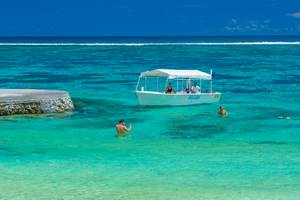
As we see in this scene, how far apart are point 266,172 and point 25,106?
41.4 ft

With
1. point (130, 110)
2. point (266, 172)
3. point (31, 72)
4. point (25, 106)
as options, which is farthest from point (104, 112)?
point (31, 72)

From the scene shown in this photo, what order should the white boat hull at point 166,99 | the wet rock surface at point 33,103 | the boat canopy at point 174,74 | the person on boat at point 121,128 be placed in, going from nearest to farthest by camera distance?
the person on boat at point 121,128 < the wet rock surface at point 33,103 < the white boat hull at point 166,99 < the boat canopy at point 174,74

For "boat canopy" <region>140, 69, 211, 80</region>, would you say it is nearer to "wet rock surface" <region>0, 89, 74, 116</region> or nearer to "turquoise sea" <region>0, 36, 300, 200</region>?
"turquoise sea" <region>0, 36, 300, 200</region>

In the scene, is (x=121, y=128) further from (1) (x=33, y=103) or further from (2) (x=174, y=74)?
(2) (x=174, y=74)

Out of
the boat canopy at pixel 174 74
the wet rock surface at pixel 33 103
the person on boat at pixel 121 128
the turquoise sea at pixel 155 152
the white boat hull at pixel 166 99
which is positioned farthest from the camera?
the boat canopy at pixel 174 74

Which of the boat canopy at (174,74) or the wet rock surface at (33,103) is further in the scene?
the boat canopy at (174,74)

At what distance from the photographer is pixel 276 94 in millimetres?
35781

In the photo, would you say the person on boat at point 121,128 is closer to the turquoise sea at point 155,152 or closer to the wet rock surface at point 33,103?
the turquoise sea at point 155,152

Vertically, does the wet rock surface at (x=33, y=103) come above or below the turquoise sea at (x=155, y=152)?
above

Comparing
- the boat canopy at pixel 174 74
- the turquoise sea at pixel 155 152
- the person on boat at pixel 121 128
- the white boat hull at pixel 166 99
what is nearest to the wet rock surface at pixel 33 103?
the turquoise sea at pixel 155 152

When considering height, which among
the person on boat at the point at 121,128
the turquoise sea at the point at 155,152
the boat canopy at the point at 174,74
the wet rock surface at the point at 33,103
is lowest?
the turquoise sea at the point at 155,152

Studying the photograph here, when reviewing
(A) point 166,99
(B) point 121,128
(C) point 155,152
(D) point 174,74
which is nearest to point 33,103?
(B) point 121,128

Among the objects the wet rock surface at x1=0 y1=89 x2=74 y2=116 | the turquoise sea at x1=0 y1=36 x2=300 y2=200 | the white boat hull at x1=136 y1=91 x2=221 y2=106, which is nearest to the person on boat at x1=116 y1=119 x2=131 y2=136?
the turquoise sea at x1=0 y1=36 x2=300 y2=200

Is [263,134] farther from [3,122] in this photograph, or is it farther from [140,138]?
[3,122]
